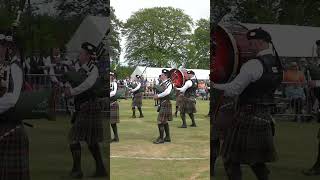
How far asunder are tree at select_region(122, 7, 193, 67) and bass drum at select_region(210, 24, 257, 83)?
33650 mm

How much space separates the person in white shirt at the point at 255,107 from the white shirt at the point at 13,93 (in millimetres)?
1635

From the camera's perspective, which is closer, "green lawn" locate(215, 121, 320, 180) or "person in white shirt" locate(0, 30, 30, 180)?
"person in white shirt" locate(0, 30, 30, 180)

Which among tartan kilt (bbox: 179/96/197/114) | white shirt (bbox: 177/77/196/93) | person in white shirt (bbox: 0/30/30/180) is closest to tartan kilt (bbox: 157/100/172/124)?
white shirt (bbox: 177/77/196/93)

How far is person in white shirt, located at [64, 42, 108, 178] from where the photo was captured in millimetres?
4605

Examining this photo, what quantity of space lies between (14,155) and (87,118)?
719 mm

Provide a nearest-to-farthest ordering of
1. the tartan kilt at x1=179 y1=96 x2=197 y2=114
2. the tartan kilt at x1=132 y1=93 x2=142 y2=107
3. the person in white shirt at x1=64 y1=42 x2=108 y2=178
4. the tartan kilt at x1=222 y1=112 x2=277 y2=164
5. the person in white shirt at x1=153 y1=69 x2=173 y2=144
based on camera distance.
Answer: the tartan kilt at x1=222 y1=112 x2=277 y2=164 → the person in white shirt at x1=64 y1=42 x2=108 y2=178 → the person in white shirt at x1=153 y1=69 x2=173 y2=144 → the tartan kilt at x1=179 y1=96 x2=197 y2=114 → the tartan kilt at x1=132 y1=93 x2=142 y2=107

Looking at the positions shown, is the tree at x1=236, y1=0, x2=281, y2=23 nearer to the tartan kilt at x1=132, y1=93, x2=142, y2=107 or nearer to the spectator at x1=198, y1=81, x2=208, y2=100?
the tartan kilt at x1=132, y1=93, x2=142, y2=107

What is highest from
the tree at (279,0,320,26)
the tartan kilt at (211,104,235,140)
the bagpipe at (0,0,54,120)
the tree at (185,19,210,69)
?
the tree at (185,19,210,69)

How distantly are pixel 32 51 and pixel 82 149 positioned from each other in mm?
984

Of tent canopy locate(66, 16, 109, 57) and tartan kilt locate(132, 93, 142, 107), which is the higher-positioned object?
tent canopy locate(66, 16, 109, 57)

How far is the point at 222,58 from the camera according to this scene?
14.9 ft

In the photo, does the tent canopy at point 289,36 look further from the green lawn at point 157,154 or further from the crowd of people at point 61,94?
the green lawn at point 157,154

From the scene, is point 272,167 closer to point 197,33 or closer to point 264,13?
point 264,13

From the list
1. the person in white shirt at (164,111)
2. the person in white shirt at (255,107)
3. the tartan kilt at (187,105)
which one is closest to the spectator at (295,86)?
the person in white shirt at (255,107)
